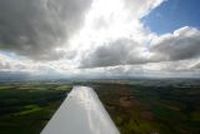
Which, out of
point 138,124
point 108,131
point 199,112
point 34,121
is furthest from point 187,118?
point 108,131

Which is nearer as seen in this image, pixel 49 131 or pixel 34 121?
pixel 49 131

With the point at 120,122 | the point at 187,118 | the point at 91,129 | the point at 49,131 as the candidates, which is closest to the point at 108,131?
the point at 91,129

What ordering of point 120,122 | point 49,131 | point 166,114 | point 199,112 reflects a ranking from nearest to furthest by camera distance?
point 49,131, point 120,122, point 166,114, point 199,112

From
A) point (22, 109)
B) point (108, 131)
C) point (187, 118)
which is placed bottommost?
point (187, 118)

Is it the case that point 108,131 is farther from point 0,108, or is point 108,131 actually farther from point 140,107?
point 0,108

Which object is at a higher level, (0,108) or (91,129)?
(91,129)

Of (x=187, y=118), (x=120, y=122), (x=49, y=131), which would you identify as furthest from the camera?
(x=187, y=118)

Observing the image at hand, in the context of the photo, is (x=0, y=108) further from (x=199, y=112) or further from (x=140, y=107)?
(x=199, y=112)

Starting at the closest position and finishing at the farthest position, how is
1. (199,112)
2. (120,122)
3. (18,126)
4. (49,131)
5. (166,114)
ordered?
(49,131), (18,126), (120,122), (166,114), (199,112)

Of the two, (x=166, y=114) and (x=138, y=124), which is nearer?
(x=138, y=124)
